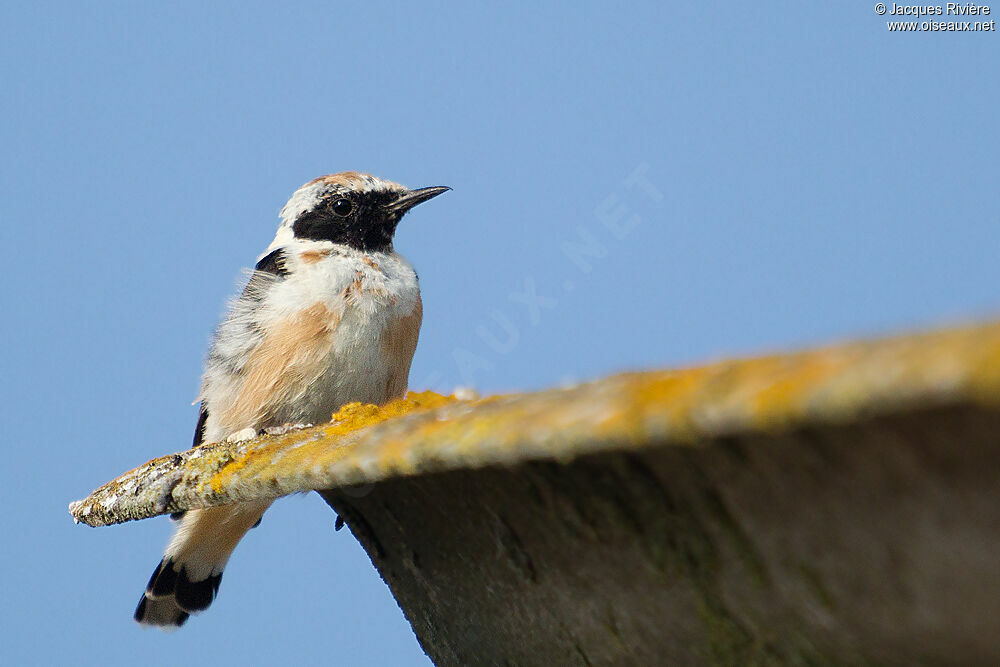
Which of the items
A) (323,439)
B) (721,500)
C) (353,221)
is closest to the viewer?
Answer: (721,500)

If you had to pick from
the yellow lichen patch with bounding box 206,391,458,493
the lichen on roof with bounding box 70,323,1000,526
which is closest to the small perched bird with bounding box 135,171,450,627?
the yellow lichen patch with bounding box 206,391,458,493

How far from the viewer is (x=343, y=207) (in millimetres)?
5770

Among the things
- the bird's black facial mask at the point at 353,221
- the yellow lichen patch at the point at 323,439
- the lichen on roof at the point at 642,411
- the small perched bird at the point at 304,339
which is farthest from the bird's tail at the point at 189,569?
the lichen on roof at the point at 642,411

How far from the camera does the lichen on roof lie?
1.14 meters

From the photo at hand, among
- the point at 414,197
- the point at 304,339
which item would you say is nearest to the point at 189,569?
the point at 304,339

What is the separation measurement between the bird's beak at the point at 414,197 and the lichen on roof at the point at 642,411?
3059mm

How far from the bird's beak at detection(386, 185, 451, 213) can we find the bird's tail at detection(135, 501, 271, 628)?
1878 mm

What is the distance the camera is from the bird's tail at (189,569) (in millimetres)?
5312

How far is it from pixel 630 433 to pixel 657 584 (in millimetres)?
663

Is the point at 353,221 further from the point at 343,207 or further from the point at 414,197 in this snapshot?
the point at 414,197

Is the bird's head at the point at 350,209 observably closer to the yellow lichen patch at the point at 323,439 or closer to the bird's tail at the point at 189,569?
the bird's tail at the point at 189,569

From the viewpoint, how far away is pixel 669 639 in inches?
86.6

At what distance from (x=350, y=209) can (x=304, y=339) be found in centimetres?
108

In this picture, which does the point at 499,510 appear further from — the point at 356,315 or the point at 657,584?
the point at 356,315
